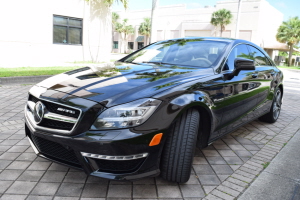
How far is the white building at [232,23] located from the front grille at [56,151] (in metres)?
32.8

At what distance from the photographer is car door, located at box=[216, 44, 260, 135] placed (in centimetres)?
314

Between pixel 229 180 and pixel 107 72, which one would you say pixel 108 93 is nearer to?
pixel 107 72

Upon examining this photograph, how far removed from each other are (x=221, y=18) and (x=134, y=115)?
41.3 meters

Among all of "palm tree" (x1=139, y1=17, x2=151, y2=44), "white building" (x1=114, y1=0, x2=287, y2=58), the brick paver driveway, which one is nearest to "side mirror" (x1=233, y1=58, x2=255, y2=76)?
the brick paver driveway

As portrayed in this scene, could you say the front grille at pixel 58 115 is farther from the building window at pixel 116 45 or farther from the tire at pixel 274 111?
the building window at pixel 116 45

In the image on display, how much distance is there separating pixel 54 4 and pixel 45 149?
40.9 ft

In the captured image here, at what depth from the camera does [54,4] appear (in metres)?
13.2

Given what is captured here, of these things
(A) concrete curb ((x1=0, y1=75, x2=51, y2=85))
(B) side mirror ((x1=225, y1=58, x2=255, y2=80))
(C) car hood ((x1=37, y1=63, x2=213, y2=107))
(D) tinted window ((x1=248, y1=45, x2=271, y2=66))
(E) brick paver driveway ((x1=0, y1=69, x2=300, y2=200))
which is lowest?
(E) brick paver driveway ((x1=0, y1=69, x2=300, y2=200))

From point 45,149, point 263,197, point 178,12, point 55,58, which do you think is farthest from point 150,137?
point 178,12

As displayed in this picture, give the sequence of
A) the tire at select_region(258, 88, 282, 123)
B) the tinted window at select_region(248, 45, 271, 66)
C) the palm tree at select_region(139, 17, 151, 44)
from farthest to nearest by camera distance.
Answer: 1. the palm tree at select_region(139, 17, 151, 44)
2. the tire at select_region(258, 88, 282, 123)
3. the tinted window at select_region(248, 45, 271, 66)

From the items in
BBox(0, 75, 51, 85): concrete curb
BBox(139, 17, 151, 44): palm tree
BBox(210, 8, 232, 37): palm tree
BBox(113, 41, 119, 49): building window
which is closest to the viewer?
BBox(0, 75, 51, 85): concrete curb

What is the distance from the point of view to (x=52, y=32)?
13375 mm

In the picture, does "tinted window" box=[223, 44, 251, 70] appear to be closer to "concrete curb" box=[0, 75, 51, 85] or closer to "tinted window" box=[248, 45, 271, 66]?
"tinted window" box=[248, 45, 271, 66]

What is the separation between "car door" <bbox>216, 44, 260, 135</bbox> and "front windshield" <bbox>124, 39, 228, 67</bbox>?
21cm
